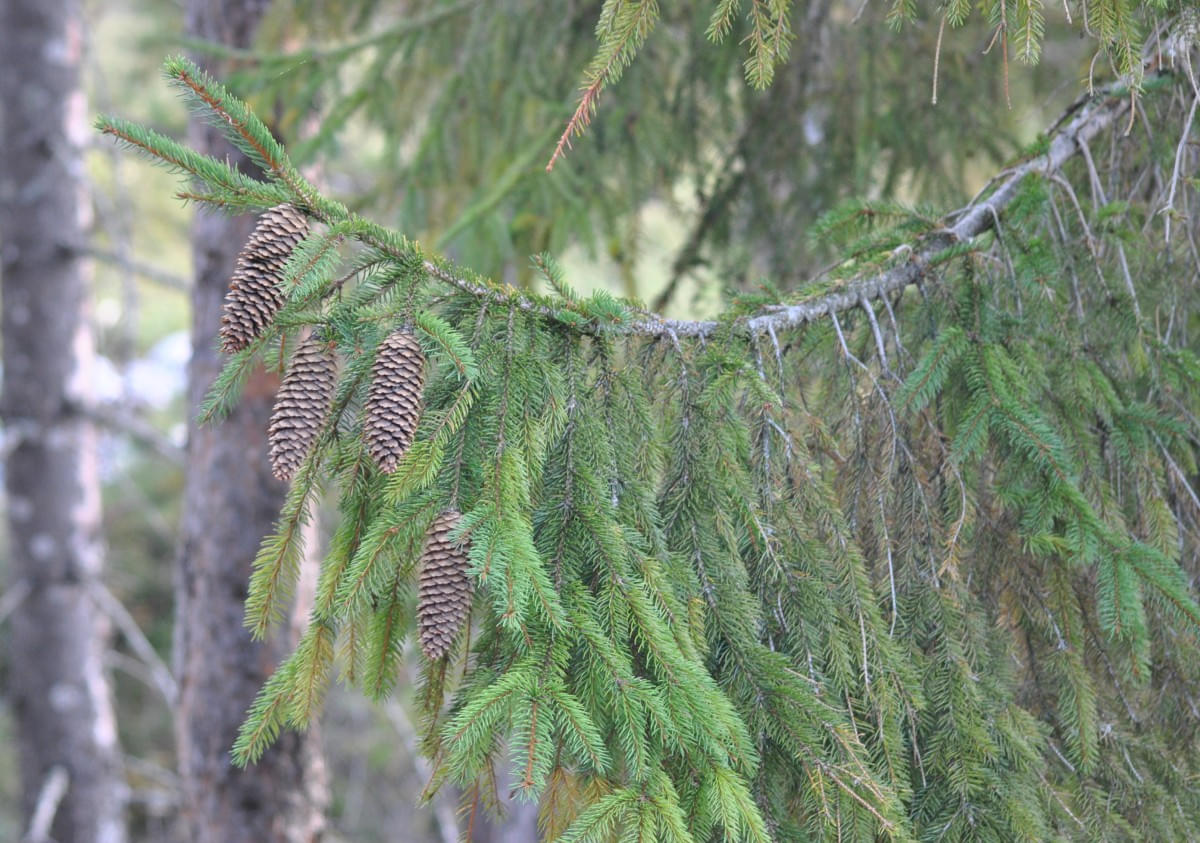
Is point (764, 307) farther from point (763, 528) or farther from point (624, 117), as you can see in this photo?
point (624, 117)

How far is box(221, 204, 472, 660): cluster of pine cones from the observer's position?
1363mm

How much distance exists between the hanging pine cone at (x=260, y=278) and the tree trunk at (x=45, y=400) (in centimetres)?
485

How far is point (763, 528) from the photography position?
1565mm

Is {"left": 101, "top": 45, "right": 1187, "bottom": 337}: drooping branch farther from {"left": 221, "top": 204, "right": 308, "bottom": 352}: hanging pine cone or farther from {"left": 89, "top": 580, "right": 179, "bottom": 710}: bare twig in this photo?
{"left": 89, "top": 580, "right": 179, "bottom": 710}: bare twig

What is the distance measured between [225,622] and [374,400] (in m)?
2.67

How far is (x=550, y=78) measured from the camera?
3.52 m

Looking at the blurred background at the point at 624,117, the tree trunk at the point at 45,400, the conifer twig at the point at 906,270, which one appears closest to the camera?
the conifer twig at the point at 906,270

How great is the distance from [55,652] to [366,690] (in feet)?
16.0

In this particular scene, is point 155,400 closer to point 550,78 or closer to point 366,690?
point 550,78

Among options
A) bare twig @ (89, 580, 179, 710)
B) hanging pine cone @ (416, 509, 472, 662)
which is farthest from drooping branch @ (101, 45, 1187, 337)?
A: bare twig @ (89, 580, 179, 710)

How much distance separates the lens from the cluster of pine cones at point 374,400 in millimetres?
1363

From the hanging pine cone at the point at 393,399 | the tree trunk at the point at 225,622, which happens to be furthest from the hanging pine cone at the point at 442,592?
the tree trunk at the point at 225,622

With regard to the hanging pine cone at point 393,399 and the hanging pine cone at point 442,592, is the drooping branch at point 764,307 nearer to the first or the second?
the hanging pine cone at point 393,399

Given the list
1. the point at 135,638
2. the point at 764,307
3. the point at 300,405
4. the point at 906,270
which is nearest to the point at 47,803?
the point at 135,638
